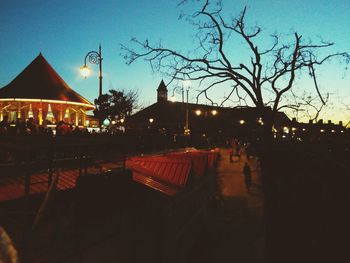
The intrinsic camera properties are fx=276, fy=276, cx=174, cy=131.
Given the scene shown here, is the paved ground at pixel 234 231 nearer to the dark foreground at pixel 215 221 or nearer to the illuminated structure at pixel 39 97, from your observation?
the dark foreground at pixel 215 221

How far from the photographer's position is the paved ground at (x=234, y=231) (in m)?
9.73

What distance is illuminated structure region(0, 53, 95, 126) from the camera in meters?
18.7

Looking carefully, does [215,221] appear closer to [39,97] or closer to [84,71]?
[84,71]

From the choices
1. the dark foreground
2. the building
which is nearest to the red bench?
the dark foreground

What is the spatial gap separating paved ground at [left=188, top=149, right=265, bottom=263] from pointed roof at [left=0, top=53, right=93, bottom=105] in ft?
Answer: 43.1

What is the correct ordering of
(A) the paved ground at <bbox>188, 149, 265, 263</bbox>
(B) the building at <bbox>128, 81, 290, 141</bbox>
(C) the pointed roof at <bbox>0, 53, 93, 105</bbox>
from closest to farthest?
(A) the paved ground at <bbox>188, 149, 265, 263</bbox>
(C) the pointed roof at <bbox>0, 53, 93, 105</bbox>
(B) the building at <bbox>128, 81, 290, 141</bbox>

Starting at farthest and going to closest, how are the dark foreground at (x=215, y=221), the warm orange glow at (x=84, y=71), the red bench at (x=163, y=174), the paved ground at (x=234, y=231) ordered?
the warm orange glow at (x=84, y=71)
the paved ground at (x=234, y=231)
the red bench at (x=163, y=174)
the dark foreground at (x=215, y=221)

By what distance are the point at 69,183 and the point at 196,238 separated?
15.6ft

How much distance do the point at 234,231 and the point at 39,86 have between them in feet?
52.7

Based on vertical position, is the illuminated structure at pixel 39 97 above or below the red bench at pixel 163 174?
above

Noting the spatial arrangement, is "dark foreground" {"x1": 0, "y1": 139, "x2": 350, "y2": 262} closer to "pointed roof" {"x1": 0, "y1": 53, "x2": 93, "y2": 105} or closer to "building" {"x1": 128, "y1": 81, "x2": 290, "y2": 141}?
"pointed roof" {"x1": 0, "y1": 53, "x2": 93, "y2": 105}


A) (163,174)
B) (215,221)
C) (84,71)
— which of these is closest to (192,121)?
(84,71)

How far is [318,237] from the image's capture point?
39.8 feet

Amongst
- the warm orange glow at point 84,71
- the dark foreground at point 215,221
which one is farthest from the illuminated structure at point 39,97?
the dark foreground at point 215,221
